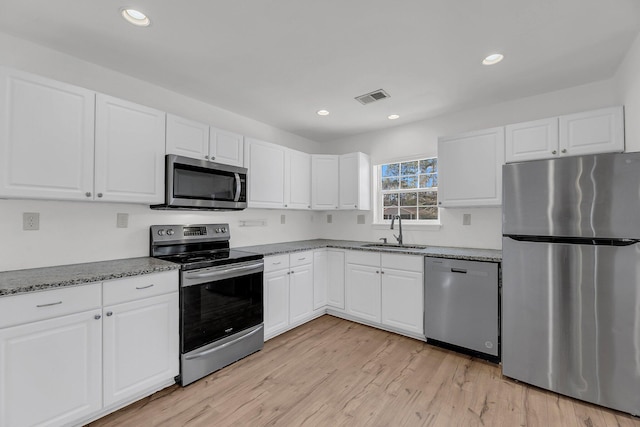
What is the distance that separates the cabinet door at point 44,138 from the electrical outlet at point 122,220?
44 cm

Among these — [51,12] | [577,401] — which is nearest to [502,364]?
[577,401]

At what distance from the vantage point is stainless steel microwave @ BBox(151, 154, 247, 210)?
2.47 meters

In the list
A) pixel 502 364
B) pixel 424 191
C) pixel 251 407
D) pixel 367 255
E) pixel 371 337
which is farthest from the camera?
pixel 424 191

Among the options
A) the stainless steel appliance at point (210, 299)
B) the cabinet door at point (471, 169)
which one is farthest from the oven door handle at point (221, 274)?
the cabinet door at point (471, 169)

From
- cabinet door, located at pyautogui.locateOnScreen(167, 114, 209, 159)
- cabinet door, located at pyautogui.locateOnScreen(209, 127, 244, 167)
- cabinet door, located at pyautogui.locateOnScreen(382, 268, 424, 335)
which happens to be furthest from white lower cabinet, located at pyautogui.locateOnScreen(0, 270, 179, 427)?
cabinet door, located at pyautogui.locateOnScreen(382, 268, 424, 335)

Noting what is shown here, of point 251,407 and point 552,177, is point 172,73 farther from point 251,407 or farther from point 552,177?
point 552,177

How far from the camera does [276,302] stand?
3076mm

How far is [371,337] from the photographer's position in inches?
124

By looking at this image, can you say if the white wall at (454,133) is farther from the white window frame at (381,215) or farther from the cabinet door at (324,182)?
the cabinet door at (324,182)

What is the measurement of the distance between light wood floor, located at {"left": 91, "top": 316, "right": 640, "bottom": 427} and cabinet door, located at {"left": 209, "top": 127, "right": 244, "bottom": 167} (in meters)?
1.96

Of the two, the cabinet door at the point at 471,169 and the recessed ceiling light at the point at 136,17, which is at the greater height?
the recessed ceiling light at the point at 136,17

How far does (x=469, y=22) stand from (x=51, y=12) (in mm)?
2606

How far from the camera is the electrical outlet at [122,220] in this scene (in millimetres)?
2473

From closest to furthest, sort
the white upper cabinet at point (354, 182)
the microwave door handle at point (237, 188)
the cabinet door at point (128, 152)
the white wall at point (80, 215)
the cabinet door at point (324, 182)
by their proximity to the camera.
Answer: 1. the white wall at point (80, 215)
2. the cabinet door at point (128, 152)
3. the microwave door handle at point (237, 188)
4. the white upper cabinet at point (354, 182)
5. the cabinet door at point (324, 182)
